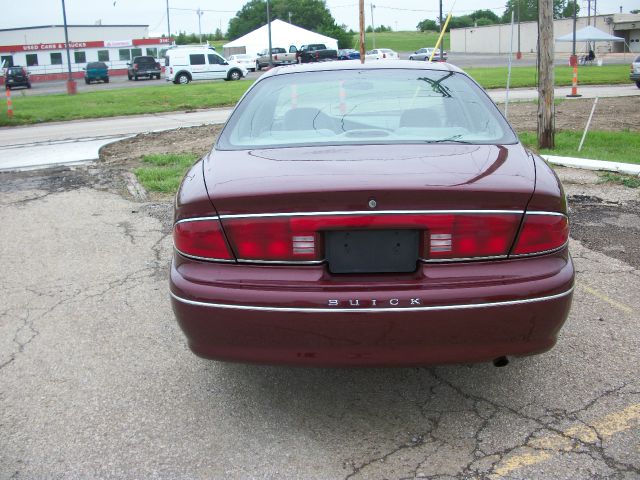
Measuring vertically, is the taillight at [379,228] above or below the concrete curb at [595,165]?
above

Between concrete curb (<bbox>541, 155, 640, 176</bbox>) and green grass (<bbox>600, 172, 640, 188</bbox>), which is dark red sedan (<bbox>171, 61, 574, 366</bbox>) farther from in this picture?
concrete curb (<bbox>541, 155, 640, 176</bbox>)

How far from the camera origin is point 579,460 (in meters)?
2.73

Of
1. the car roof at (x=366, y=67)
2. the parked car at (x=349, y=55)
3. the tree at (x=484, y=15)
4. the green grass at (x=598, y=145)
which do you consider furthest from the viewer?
the tree at (x=484, y=15)

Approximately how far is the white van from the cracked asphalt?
36.3 m

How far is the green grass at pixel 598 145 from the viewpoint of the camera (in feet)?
31.6

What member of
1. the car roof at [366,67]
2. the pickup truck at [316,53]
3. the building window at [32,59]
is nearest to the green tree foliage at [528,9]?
the pickup truck at [316,53]

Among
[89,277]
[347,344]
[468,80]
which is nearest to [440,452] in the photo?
[347,344]

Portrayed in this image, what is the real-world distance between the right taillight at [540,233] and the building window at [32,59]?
68.0 meters

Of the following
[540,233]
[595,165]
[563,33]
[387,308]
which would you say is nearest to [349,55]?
[563,33]

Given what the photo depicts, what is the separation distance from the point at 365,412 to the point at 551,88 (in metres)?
8.26

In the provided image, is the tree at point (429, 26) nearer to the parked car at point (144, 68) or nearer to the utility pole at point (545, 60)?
the parked car at point (144, 68)

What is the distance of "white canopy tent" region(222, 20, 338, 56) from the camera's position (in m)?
62.2

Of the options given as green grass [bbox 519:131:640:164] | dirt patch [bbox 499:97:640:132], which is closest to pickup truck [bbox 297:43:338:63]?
dirt patch [bbox 499:97:640:132]

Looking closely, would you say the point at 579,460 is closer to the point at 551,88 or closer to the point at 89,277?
Result: the point at 89,277
